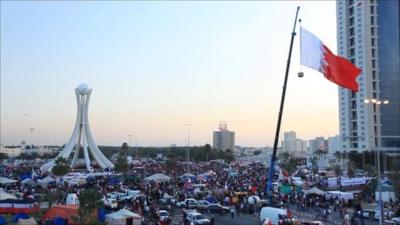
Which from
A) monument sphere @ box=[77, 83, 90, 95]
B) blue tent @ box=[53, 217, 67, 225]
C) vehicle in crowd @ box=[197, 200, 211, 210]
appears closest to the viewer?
blue tent @ box=[53, 217, 67, 225]

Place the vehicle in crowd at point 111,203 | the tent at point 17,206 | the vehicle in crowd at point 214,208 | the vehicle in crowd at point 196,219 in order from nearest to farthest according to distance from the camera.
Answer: the vehicle in crowd at point 196,219
the tent at point 17,206
the vehicle in crowd at point 111,203
the vehicle in crowd at point 214,208

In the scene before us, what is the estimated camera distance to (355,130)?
108500 millimetres

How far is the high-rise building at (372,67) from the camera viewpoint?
106 m

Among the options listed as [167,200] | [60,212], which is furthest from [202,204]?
[60,212]

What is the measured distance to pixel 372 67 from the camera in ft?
351

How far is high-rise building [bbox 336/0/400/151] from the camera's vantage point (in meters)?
106

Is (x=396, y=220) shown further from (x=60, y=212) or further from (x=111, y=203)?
(x=60, y=212)

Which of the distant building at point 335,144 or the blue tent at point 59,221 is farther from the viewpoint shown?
the distant building at point 335,144

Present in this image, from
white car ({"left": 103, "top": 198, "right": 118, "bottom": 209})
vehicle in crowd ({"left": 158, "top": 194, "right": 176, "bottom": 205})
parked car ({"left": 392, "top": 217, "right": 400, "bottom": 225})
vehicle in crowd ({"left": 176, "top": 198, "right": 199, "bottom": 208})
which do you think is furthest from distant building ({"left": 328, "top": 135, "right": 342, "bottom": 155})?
parked car ({"left": 392, "top": 217, "right": 400, "bottom": 225})

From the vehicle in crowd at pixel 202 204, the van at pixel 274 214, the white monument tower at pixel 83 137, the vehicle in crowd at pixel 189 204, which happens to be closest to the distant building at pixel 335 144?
the white monument tower at pixel 83 137

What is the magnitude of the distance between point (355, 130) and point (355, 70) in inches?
3649

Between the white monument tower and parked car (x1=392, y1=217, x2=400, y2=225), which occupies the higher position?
the white monument tower

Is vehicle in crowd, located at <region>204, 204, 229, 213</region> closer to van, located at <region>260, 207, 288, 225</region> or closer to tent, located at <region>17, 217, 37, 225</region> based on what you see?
van, located at <region>260, 207, 288, 225</region>

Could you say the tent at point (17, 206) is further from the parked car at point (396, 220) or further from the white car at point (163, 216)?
the parked car at point (396, 220)
